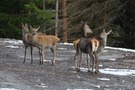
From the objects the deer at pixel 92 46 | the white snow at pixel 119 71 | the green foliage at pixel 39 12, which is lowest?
the white snow at pixel 119 71

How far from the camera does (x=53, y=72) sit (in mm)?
15000

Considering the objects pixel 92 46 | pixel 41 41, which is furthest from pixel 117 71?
pixel 41 41

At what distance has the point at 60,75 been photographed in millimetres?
14438

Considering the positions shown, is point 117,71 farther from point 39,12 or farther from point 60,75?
point 39,12

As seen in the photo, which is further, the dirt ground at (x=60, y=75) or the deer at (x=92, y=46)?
the deer at (x=92, y=46)

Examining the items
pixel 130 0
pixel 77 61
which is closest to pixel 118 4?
pixel 130 0

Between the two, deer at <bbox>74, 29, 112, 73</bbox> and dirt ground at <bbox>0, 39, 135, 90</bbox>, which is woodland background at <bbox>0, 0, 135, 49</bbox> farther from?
deer at <bbox>74, 29, 112, 73</bbox>

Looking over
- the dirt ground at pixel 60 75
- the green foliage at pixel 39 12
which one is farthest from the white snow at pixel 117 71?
the green foliage at pixel 39 12

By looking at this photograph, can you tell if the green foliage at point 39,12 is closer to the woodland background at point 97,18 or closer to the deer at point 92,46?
the woodland background at point 97,18

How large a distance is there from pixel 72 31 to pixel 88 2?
8.82 feet

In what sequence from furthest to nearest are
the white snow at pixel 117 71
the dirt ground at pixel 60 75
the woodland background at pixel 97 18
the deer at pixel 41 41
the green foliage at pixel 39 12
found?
the woodland background at pixel 97 18
the green foliage at pixel 39 12
the deer at pixel 41 41
the white snow at pixel 117 71
the dirt ground at pixel 60 75

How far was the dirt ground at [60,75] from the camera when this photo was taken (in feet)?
41.3

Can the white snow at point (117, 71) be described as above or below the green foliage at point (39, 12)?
below

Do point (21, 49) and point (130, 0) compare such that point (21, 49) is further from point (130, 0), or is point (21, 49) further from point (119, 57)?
point (130, 0)
